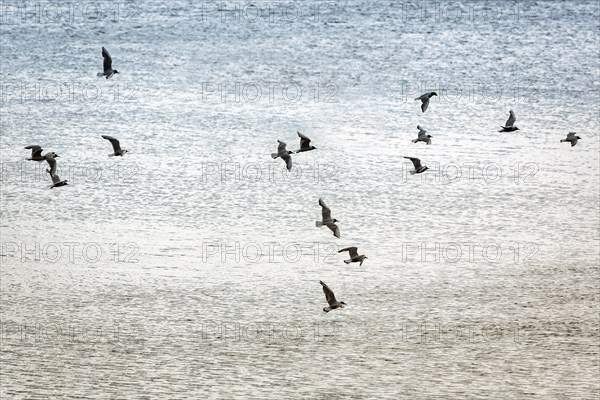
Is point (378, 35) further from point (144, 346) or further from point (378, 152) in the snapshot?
point (144, 346)

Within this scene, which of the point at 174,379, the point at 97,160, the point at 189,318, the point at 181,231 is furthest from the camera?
the point at 97,160

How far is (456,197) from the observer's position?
3100cm

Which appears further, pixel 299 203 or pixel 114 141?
pixel 299 203

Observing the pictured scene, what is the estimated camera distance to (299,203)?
30422 mm

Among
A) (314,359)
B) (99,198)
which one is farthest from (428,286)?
(99,198)

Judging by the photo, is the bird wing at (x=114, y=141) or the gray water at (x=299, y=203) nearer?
the bird wing at (x=114, y=141)

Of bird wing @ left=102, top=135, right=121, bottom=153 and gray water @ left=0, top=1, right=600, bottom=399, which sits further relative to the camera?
gray water @ left=0, top=1, right=600, bottom=399

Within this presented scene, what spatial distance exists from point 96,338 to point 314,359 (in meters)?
4.10

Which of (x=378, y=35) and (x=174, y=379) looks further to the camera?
(x=378, y=35)

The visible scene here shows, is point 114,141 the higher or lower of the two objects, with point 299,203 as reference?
higher

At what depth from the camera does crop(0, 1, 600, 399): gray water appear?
2527 cm

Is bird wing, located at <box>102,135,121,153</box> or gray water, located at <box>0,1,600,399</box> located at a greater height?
bird wing, located at <box>102,135,121,153</box>

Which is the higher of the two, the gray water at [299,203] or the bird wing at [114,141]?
the bird wing at [114,141]

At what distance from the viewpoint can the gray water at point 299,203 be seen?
25266mm
